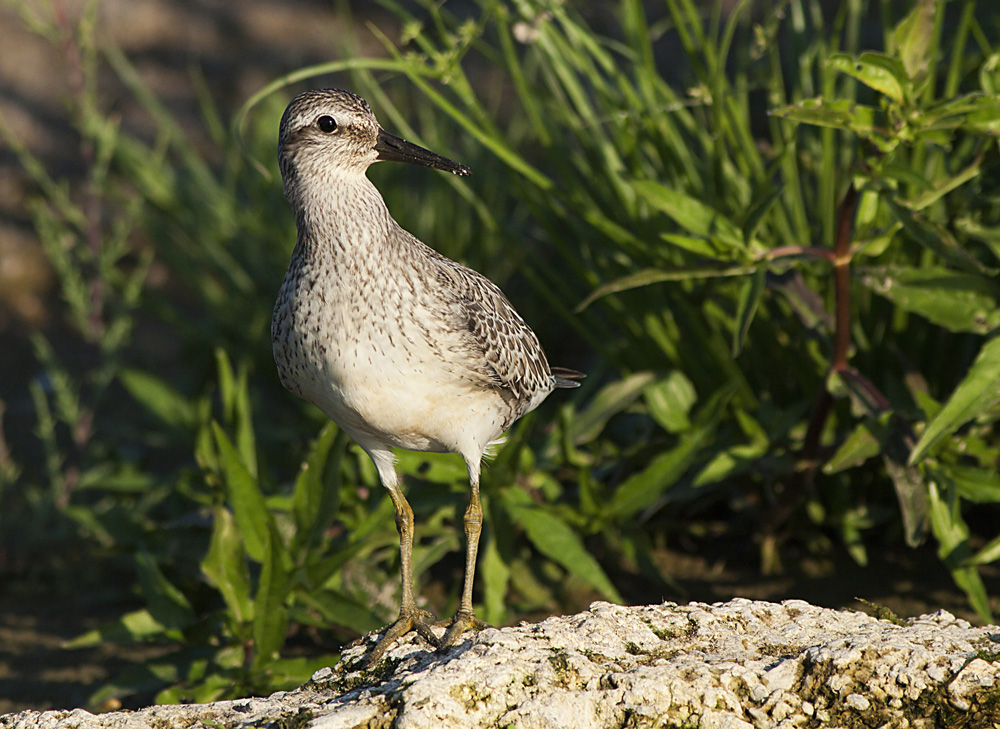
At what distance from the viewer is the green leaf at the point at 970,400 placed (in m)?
3.45

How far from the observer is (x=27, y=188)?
9.00m

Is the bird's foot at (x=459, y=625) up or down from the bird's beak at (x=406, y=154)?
down

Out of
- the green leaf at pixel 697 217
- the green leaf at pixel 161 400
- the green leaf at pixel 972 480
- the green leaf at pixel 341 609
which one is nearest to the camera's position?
the green leaf at pixel 972 480

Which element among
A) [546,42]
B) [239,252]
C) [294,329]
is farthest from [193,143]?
[294,329]

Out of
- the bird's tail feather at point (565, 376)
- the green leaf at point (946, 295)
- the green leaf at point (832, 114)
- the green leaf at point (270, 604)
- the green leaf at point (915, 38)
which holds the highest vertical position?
the green leaf at point (915, 38)

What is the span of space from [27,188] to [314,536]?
635cm

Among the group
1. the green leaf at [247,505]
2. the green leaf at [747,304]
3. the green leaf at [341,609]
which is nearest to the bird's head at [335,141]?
the green leaf at [747,304]

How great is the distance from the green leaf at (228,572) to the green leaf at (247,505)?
8 cm

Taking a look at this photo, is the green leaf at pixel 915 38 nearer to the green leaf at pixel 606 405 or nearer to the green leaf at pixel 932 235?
the green leaf at pixel 932 235

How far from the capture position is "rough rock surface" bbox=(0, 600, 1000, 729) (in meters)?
2.32

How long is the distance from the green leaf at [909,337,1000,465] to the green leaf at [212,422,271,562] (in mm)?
2403

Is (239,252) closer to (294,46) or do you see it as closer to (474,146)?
(474,146)

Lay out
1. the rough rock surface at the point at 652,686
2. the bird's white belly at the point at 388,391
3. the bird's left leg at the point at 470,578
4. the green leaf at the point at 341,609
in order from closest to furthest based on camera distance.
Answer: the rough rock surface at the point at 652,686 → the bird's white belly at the point at 388,391 → the bird's left leg at the point at 470,578 → the green leaf at the point at 341,609

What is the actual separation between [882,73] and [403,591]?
94.5 inches
